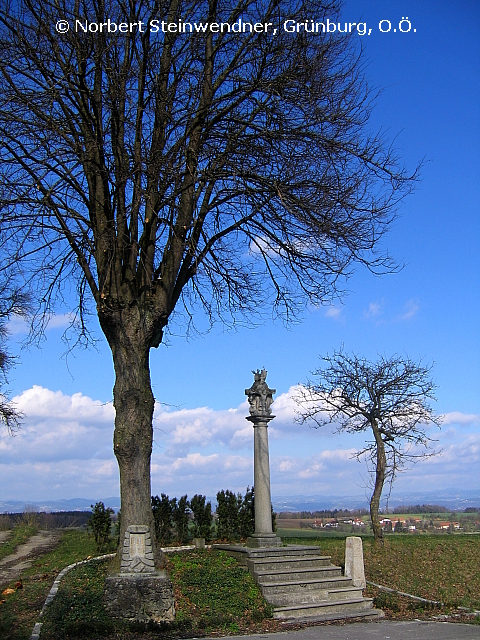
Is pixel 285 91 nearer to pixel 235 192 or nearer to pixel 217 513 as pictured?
pixel 235 192

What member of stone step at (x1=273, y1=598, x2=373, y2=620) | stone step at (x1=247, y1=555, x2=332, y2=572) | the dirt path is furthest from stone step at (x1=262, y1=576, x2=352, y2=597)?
the dirt path

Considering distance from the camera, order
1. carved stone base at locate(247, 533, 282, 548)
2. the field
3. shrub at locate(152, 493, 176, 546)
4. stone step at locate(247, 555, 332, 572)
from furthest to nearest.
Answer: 1. shrub at locate(152, 493, 176, 546)
2. carved stone base at locate(247, 533, 282, 548)
3. stone step at locate(247, 555, 332, 572)
4. the field

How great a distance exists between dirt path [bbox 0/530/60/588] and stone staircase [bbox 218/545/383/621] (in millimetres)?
4876

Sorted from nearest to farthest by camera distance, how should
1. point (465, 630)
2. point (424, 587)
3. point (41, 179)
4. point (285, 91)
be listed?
point (465, 630) < point (41, 179) < point (285, 91) < point (424, 587)

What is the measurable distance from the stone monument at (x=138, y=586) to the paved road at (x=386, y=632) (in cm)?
138

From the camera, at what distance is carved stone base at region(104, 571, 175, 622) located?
9.65 metres

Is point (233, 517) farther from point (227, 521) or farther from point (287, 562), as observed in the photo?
point (287, 562)

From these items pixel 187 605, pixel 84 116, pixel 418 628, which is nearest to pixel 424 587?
pixel 418 628

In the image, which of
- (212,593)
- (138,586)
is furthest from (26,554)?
(138,586)

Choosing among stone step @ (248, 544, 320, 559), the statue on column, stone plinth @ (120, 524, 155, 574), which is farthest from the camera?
the statue on column

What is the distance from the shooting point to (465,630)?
10.1 m

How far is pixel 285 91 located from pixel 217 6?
8.94 feet

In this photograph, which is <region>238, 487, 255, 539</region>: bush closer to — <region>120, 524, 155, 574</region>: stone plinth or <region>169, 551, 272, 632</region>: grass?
<region>169, 551, 272, 632</region>: grass

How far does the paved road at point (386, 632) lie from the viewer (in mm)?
9359
